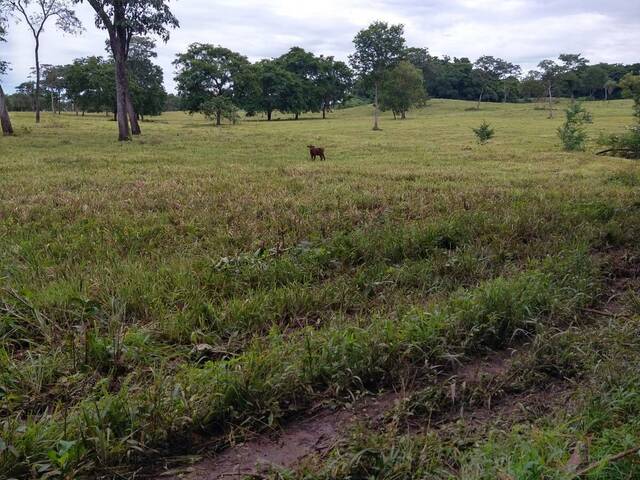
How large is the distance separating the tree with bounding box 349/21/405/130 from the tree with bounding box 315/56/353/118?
85.6 feet

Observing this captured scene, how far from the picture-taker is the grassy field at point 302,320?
95.5 inches

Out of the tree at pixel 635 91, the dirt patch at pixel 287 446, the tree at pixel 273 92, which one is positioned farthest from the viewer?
the tree at pixel 273 92

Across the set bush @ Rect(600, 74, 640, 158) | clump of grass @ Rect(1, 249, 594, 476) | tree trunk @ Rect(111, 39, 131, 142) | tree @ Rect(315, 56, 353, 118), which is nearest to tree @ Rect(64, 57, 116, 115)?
tree @ Rect(315, 56, 353, 118)

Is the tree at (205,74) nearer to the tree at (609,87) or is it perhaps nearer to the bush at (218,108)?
the bush at (218,108)

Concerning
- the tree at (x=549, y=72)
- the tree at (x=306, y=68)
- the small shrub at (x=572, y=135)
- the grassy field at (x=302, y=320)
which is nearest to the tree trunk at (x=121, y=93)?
the grassy field at (x=302, y=320)

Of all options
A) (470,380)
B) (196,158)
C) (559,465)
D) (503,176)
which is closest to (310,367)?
(470,380)

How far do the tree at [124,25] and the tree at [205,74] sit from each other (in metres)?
24.2

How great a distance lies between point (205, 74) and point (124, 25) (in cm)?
3024

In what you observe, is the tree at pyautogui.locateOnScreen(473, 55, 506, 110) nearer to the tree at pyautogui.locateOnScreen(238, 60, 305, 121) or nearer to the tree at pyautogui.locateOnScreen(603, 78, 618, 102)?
the tree at pyautogui.locateOnScreen(603, 78, 618, 102)

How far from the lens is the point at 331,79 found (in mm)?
75250

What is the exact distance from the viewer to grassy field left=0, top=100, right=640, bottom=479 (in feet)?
7.96

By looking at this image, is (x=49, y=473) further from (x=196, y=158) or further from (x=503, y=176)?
(x=196, y=158)

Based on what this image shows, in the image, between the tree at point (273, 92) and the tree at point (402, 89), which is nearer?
the tree at point (402, 89)

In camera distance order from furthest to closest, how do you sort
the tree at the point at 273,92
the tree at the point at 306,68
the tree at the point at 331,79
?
the tree at the point at 331,79, the tree at the point at 306,68, the tree at the point at 273,92
